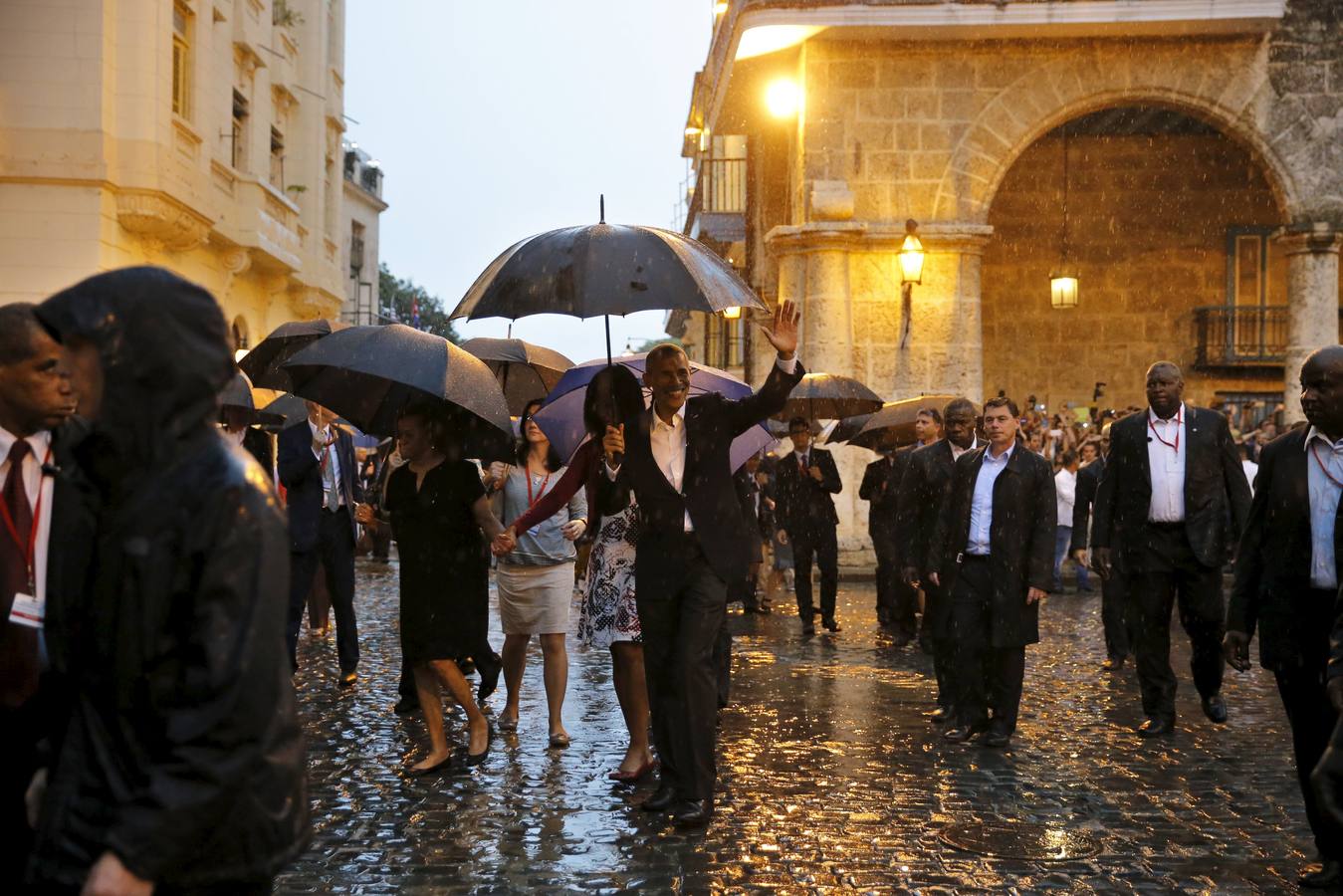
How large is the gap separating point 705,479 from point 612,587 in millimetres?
1073

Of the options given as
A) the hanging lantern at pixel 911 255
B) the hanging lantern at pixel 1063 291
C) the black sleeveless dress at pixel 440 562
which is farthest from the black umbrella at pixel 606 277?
the hanging lantern at pixel 1063 291

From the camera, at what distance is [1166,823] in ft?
20.7

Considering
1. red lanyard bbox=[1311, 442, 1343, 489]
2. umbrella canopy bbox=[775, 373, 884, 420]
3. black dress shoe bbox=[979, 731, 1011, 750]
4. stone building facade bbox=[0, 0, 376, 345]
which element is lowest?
black dress shoe bbox=[979, 731, 1011, 750]

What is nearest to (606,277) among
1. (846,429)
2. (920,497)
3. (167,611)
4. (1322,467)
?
(1322,467)

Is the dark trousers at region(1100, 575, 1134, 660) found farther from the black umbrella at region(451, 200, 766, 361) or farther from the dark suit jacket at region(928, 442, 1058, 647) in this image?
the black umbrella at region(451, 200, 766, 361)

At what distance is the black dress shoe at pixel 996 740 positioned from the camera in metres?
8.02

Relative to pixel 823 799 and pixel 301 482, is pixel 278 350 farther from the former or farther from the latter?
pixel 823 799

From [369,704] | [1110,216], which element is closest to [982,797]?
[369,704]

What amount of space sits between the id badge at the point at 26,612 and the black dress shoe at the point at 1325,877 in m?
4.23

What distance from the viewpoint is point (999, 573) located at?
A: 8.22 metres

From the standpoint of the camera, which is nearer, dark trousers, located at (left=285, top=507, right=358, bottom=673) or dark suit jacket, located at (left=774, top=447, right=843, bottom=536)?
dark trousers, located at (left=285, top=507, right=358, bottom=673)

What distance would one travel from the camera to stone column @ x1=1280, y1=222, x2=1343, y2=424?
1906 centimetres

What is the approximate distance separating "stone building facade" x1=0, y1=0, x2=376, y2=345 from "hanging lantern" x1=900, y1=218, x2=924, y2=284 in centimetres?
797

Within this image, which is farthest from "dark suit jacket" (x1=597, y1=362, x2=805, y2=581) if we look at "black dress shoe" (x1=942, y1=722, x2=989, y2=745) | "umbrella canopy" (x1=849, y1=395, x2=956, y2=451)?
"umbrella canopy" (x1=849, y1=395, x2=956, y2=451)
